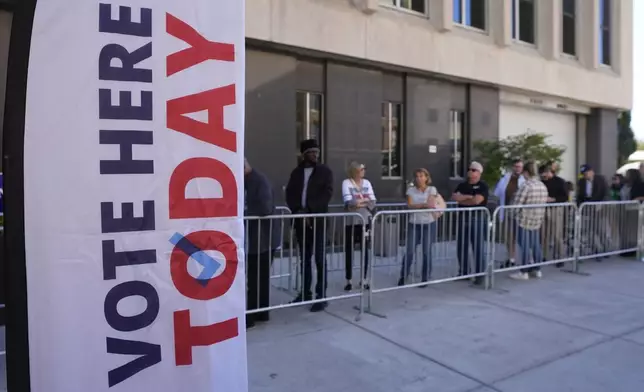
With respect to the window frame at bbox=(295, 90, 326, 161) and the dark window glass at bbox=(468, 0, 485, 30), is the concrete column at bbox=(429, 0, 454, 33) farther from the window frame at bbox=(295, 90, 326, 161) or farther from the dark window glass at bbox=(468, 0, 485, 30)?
the window frame at bbox=(295, 90, 326, 161)

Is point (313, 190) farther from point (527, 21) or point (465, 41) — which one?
point (527, 21)

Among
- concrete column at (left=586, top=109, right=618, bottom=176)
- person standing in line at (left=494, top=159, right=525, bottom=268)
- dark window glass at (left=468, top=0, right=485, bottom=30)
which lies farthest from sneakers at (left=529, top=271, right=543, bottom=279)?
concrete column at (left=586, top=109, right=618, bottom=176)

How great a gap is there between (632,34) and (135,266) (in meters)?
23.7

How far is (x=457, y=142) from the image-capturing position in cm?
1430

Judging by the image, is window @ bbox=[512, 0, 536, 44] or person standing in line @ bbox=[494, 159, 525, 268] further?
window @ bbox=[512, 0, 536, 44]

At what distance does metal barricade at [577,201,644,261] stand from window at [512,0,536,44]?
7.95 m

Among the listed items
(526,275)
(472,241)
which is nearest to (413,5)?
(472,241)

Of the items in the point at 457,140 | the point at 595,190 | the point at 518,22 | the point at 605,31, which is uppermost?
the point at 605,31

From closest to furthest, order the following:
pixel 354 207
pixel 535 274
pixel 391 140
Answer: pixel 354 207 → pixel 535 274 → pixel 391 140

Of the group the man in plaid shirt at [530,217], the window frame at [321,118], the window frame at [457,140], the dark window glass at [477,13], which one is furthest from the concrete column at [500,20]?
the man in plaid shirt at [530,217]

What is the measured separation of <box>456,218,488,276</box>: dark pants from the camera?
24.6 feet

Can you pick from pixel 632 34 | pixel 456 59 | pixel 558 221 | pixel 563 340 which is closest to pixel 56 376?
pixel 563 340

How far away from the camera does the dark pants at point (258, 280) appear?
222 inches

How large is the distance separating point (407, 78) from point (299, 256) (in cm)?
771
